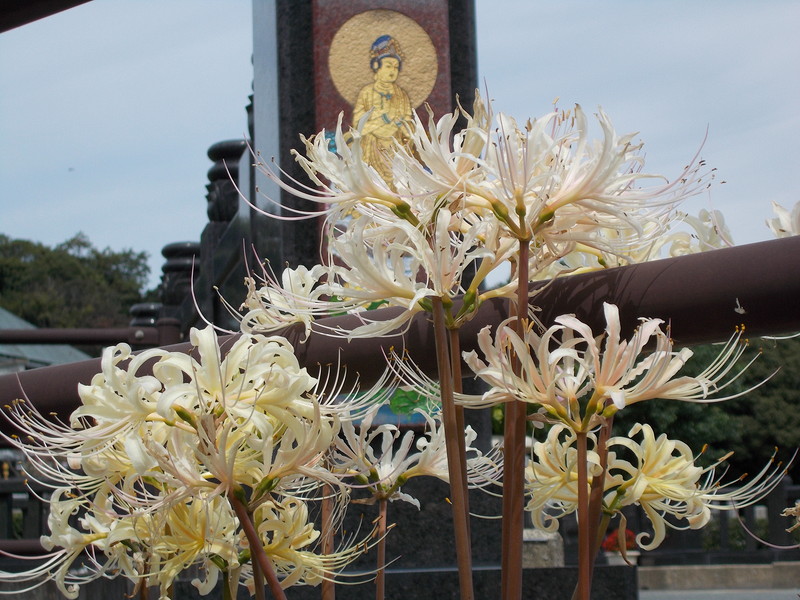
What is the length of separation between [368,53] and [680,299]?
196 inches

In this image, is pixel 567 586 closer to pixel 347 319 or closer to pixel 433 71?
pixel 433 71

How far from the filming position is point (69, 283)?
5800 centimetres

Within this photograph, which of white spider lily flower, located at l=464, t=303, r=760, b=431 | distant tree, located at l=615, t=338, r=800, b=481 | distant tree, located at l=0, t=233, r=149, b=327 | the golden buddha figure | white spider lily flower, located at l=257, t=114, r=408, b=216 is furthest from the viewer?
distant tree, located at l=0, t=233, r=149, b=327

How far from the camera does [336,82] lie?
18.5ft

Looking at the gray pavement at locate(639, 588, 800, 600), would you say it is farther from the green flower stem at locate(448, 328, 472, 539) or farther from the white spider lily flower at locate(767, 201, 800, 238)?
the green flower stem at locate(448, 328, 472, 539)

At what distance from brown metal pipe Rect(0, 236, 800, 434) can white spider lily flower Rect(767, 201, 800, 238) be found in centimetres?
16

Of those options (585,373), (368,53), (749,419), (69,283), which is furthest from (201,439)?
(69,283)

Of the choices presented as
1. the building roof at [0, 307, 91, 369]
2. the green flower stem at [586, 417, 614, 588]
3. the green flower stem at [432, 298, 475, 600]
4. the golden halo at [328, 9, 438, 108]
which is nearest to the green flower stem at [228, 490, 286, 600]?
the green flower stem at [432, 298, 475, 600]

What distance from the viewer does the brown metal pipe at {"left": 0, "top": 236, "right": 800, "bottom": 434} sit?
2.83 feet

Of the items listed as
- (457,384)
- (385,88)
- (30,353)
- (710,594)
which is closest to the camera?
(457,384)

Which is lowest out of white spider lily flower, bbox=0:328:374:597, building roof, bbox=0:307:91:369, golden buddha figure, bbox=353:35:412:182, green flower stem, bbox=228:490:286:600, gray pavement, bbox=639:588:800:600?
gray pavement, bbox=639:588:800:600

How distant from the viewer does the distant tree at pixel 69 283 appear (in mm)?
54344

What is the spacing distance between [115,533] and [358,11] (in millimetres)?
5042

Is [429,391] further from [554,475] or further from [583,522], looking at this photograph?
[583,522]
